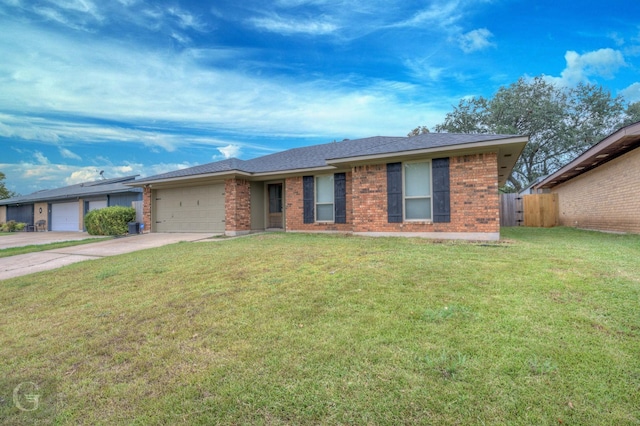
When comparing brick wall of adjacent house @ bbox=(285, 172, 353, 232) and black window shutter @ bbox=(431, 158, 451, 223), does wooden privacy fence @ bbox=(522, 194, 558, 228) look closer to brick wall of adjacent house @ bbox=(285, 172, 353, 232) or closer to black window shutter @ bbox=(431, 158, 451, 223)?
black window shutter @ bbox=(431, 158, 451, 223)

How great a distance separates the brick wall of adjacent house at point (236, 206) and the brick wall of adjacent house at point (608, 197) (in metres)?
Answer: 12.7

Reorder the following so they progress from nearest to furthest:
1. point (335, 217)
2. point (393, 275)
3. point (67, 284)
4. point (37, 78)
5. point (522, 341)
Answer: point (522, 341)
point (393, 275)
point (67, 284)
point (37, 78)
point (335, 217)

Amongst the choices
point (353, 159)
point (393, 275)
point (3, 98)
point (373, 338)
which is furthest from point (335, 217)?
point (3, 98)


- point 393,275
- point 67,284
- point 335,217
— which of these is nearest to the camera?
point 393,275

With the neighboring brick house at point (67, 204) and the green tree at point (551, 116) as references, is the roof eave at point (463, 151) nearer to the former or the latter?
the neighboring brick house at point (67, 204)

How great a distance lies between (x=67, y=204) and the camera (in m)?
20.3

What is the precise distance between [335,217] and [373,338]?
836cm

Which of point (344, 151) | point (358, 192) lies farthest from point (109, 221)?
point (358, 192)

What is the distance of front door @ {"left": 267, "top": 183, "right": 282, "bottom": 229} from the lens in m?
13.2

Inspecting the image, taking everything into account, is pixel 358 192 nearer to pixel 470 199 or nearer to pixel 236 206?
pixel 470 199

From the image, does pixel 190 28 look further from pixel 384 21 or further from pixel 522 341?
pixel 522 341

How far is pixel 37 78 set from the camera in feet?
33.1

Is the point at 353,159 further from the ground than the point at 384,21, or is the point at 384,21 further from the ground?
the point at 384,21

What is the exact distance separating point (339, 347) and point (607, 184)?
13089 mm
